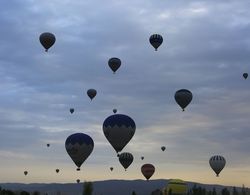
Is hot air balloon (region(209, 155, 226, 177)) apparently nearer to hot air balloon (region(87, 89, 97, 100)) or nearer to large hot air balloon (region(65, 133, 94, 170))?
hot air balloon (region(87, 89, 97, 100))

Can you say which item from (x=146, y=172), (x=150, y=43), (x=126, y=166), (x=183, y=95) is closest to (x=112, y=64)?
(x=150, y=43)

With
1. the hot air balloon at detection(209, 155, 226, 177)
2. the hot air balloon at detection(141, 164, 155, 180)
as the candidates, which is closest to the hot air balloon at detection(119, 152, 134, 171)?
the hot air balloon at detection(141, 164, 155, 180)

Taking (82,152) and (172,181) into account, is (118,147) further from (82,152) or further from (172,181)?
(172,181)

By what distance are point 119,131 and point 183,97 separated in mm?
9755

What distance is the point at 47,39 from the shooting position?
2270 inches

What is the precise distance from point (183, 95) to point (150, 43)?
711 cm

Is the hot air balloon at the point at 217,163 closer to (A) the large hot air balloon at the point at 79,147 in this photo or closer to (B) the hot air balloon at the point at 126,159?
(B) the hot air balloon at the point at 126,159

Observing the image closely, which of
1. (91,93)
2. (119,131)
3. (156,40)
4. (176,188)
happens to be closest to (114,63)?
(156,40)

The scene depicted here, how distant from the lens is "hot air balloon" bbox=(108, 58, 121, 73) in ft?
203

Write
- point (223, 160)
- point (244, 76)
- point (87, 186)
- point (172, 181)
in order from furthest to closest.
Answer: point (172, 181) → point (223, 160) → point (244, 76) → point (87, 186)

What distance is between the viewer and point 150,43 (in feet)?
199

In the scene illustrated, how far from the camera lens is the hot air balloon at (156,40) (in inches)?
2367

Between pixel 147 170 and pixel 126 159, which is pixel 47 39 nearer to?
pixel 126 159

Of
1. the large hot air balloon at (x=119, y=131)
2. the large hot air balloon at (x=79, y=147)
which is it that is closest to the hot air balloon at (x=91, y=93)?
the large hot air balloon at (x=79, y=147)
